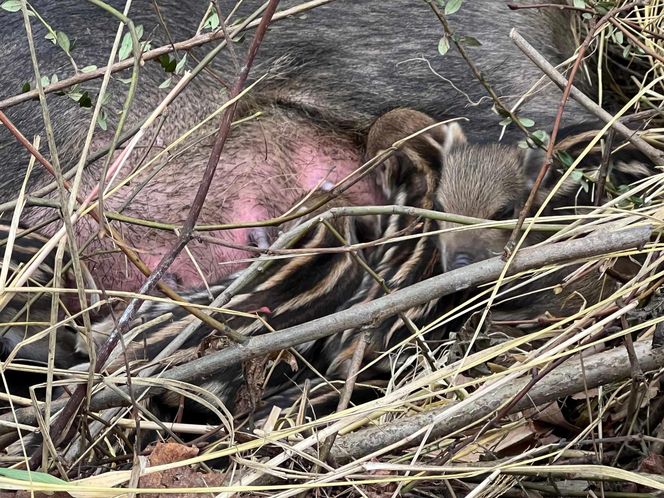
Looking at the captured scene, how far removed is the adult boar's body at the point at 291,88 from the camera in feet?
11.2

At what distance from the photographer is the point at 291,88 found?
3.54 meters

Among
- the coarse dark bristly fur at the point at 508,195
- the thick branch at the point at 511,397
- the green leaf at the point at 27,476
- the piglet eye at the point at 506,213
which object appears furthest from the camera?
the piglet eye at the point at 506,213

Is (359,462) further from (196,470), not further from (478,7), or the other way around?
(478,7)

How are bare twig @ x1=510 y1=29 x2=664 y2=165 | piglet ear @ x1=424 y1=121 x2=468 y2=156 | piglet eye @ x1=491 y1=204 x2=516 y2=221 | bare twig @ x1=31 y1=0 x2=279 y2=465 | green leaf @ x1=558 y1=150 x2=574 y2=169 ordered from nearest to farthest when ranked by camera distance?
1. bare twig @ x1=31 y1=0 x2=279 y2=465
2. bare twig @ x1=510 y1=29 x2=664 y2=165
3. green leaf @ x1=558 y1=150 x2=574 y2=169
4. piglet eye @ x1=491 y1=204 x2=516 y2=221
5. piglet ear @ x1=424 y1=121 x2=468 y2=156

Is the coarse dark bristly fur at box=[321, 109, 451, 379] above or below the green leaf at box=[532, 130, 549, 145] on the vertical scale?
below

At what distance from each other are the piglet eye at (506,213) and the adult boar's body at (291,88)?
33 centimetres

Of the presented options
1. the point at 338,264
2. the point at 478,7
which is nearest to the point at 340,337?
the point at 338,264

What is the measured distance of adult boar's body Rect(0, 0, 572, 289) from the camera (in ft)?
11.2

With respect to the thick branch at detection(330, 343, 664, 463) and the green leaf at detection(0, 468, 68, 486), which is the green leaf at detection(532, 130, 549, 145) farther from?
the green leaf at detection(0, 468, 68, 486)

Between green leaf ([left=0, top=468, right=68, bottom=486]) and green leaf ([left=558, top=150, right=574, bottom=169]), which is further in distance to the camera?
green leaf ([left=558, top=150, right=574, bottom=169])

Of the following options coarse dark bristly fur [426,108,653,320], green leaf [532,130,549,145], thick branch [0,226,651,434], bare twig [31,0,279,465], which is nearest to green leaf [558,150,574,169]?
green leaf [532,130,549,145]

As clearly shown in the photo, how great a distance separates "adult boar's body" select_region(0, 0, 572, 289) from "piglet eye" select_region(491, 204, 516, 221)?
0.33 meters

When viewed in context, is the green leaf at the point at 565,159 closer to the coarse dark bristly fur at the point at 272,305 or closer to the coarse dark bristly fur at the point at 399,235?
the coarse dark bristly fur at the point at 399,235

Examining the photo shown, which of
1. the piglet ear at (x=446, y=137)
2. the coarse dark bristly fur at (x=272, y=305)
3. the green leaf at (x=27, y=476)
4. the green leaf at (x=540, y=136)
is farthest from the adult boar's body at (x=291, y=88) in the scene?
the green leaf at (x=27, y=476)
